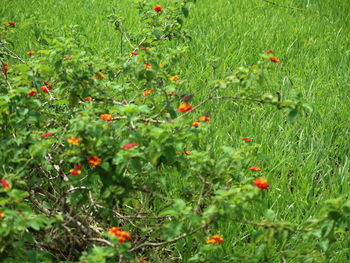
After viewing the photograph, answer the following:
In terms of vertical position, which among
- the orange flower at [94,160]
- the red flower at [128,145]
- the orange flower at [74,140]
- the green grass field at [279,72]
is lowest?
the green grass field at [279,72]

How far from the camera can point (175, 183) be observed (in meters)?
2.32

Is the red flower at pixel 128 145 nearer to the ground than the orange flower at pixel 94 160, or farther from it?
farther from it

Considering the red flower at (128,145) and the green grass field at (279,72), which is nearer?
the red flower at (128,145)

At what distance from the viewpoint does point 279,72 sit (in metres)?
3.41

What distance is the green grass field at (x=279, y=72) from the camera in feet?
7.66

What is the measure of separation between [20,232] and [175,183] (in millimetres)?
964

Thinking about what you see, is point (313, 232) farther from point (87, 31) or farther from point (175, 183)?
point (87, 31)

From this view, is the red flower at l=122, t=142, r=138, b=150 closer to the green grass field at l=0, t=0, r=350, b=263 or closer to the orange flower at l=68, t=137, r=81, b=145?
the orange flower at l=68, t=137, r=81, b=145

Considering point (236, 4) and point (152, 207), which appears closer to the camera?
point (152, 207)

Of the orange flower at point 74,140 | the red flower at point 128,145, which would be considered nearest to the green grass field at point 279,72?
the red flower at point 128,145

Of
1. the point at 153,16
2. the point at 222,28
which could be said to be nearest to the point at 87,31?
the point at 222,28

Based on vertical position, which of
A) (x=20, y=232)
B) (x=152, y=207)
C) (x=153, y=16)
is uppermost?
(x=153, y=16)

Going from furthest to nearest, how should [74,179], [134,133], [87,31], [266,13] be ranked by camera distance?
[266,13], [87,31], [74,179], [134,133]

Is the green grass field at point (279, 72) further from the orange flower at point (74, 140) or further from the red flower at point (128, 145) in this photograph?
the orange flower at point (74, 140)
